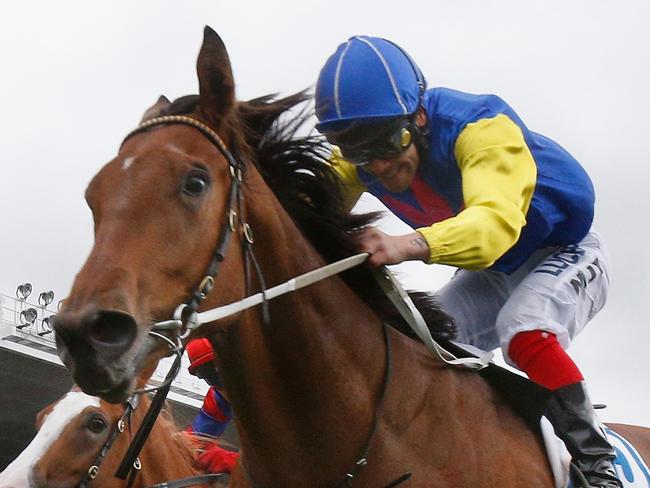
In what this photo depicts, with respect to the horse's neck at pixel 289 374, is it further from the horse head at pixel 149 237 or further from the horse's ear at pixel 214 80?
the horse's ear at pixel 214 80

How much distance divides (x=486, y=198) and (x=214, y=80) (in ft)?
3.46

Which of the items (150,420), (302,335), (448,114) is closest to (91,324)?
(302,335)

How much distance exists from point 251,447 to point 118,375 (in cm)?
88

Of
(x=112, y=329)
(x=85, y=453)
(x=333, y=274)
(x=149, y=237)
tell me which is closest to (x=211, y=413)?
(x=85, y=453)

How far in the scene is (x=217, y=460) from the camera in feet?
18.6

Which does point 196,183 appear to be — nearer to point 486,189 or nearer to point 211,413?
point 486,189

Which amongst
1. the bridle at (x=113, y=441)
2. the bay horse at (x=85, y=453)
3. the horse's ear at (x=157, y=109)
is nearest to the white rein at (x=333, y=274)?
the horse's ear at (x=157, y=109)

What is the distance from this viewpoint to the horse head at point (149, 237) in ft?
9.13

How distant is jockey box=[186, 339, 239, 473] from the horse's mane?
982mm

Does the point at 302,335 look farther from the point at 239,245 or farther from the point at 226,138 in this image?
the point at 226,138

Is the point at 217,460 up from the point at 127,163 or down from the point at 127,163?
down

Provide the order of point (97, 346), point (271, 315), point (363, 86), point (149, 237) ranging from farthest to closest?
Result: point (363, 86) < point (271, 315) < point (149, 237) < point (97, 346)

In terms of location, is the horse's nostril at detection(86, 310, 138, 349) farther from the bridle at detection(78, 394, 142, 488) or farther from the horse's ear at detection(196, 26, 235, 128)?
the bridle at detection(78, 394, 142, 488)

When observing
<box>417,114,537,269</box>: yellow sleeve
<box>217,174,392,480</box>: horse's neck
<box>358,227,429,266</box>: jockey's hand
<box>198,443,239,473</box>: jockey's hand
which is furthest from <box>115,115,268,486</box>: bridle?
<box>198,443,239,473</box>: jockey's hand
